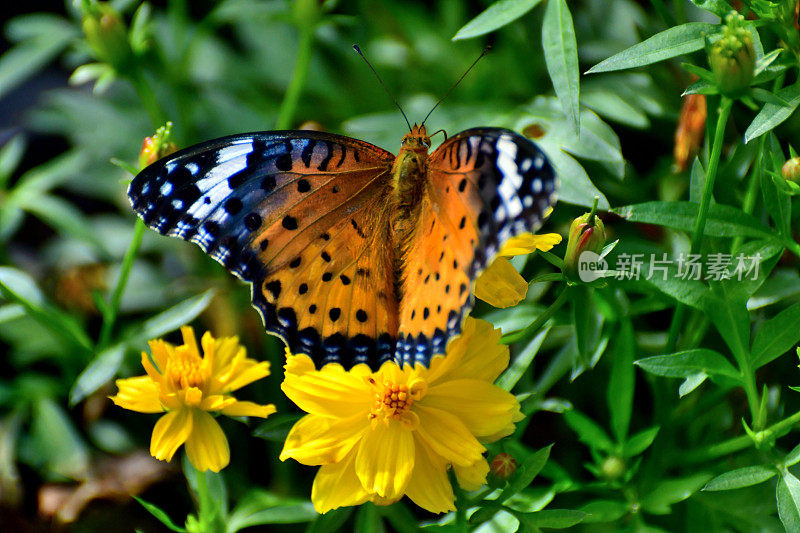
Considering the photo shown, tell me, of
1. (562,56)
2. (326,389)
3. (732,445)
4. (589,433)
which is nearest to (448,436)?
(326,389)

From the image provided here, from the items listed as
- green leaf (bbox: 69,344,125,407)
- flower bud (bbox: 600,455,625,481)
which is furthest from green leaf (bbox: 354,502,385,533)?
green leaf (bbox: 69,344,125,407)

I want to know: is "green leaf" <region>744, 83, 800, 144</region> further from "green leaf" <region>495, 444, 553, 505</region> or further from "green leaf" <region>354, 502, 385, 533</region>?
"green leaf" <region>354, 502, 385, 533</region>

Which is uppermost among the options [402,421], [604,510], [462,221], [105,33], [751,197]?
[105,33]

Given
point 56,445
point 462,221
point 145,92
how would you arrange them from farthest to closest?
point 56,445
point 145,92
point 462,221

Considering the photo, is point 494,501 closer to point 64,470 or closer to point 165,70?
point 64,470

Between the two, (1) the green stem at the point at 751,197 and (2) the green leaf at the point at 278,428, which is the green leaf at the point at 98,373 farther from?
(1) the green stem at the point at 751,197

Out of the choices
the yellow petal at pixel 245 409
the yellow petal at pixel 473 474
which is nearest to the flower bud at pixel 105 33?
the yellow petal at pixel 245 409

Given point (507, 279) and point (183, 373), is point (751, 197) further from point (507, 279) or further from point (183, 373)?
point (183, 373)
